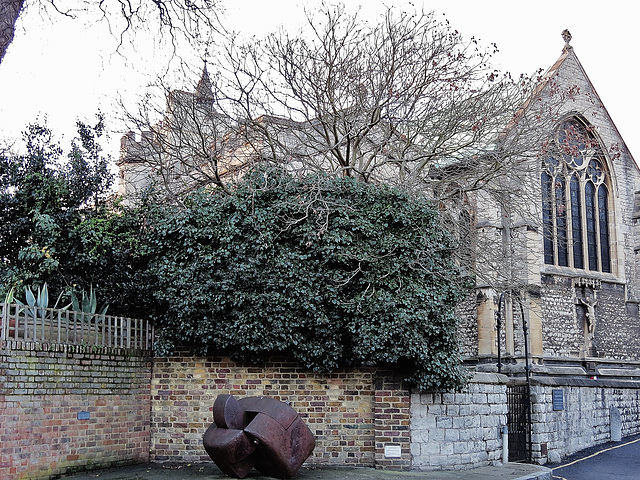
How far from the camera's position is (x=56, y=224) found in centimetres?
1250

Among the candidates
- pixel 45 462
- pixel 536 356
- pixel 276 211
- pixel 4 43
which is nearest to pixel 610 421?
pixel 536 356

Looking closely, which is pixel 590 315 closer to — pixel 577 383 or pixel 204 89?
pixel 577 383

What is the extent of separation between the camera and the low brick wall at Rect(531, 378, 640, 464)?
1520 centimetres

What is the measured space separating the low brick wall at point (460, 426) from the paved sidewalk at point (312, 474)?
343 millimetres

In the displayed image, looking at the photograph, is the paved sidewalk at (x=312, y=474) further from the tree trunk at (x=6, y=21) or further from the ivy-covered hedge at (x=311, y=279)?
the tree trunk at (x=6, y=21)

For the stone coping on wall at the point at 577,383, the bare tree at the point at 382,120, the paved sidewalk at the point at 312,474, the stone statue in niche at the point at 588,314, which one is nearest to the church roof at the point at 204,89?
the bare tree at the point at 382,120

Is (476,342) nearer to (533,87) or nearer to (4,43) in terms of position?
(533,87)

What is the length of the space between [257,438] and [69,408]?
3.43 metres

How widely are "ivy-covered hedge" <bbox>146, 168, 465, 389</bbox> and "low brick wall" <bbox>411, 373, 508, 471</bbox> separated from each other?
0.50 meters

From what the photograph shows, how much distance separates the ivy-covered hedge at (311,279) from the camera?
11742 mm

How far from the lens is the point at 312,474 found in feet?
35.7

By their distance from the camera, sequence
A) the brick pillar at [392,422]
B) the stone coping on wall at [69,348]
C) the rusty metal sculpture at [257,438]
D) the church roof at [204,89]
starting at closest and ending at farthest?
1. the rusty metal sculpture at [257,438]
2. the stone coping on wall at [69,348]
3. the brick pillar at [392,422]
4. the church roof at [204,89]

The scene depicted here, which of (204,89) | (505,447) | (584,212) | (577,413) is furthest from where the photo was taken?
(584,212)

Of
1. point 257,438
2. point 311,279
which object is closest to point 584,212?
point 311,279
